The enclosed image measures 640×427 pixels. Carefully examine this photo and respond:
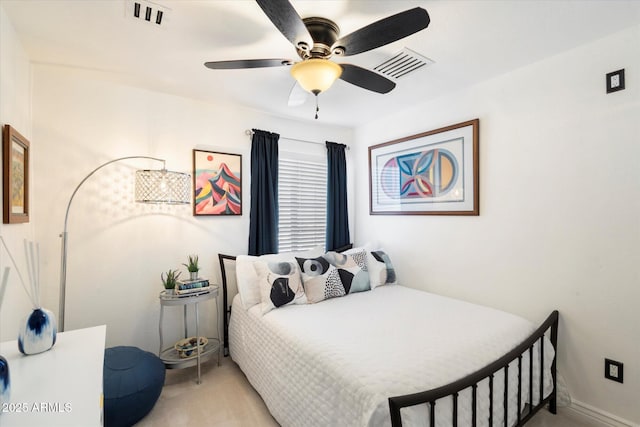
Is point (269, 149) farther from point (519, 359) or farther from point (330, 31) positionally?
point (519, 359)

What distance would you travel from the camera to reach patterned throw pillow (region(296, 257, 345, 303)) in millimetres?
2484

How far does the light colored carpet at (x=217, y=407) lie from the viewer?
1938 millimetres

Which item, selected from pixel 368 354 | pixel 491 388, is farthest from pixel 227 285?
pixel 491 388

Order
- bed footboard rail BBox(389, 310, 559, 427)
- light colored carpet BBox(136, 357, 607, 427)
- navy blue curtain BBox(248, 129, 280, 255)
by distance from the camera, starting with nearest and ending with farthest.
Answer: bed footboard rail BBox(389, 310, 559, 427)
light colored carpet BBox(136, 357, 607, 427)
navy blue curtain BBox(248, 129, 280, 255)

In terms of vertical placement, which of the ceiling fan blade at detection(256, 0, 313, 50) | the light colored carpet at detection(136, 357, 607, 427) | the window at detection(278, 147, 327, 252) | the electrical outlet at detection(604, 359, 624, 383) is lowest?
the light colored carpet at detection(136, 357, 607, 427)

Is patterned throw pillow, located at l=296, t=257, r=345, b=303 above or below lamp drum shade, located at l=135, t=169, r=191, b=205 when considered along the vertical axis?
below

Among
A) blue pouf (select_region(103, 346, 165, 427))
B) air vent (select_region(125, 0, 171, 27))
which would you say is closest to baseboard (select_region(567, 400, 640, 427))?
blue pouf (select_region(103, 346, 165, 427))

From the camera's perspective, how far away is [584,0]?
1.54 metres

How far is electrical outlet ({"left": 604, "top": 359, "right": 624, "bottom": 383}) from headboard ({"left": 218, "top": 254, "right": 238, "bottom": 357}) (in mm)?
2880

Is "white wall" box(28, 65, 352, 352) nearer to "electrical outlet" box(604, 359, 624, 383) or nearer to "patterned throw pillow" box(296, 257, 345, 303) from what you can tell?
"patterned throw pillow" box(296, 257, 345, 303)

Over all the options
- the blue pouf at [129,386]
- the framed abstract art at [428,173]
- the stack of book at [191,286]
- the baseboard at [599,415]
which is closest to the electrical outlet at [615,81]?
the framed abstract art at [428,173]

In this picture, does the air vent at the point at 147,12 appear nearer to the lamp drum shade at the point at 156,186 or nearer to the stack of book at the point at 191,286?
the lamp drum shade at the point at 156,186

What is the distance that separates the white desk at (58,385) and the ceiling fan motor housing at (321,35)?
68.8 inches

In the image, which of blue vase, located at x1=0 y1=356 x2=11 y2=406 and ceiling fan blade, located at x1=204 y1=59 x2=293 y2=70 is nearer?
blue vase, located at x1=0 y1=356 x2=11 y2=406
